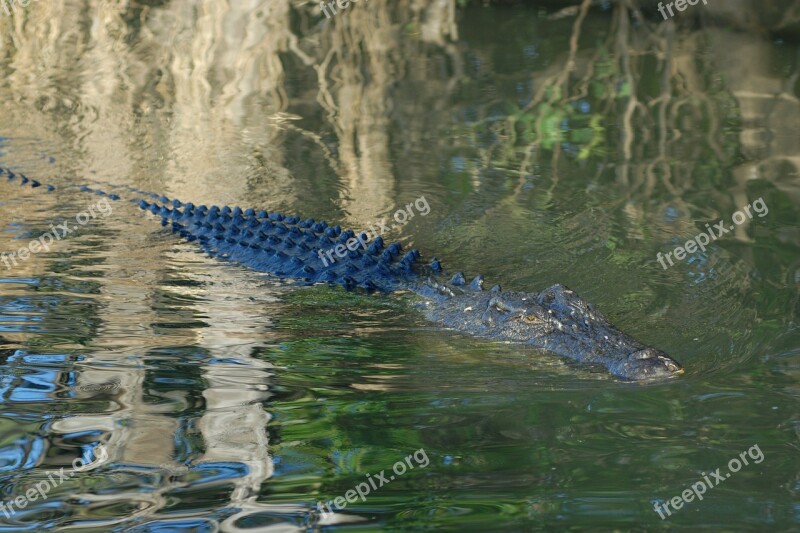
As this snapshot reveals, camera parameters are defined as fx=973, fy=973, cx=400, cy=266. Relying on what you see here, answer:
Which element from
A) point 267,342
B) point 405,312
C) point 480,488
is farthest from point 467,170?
point 480,488

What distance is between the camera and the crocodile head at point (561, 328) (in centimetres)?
480
